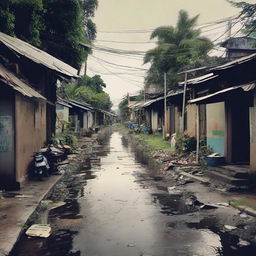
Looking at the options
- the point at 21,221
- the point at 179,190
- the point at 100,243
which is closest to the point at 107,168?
the point at 179,190

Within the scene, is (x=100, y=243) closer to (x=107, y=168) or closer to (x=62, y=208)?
(x=62, y=208)

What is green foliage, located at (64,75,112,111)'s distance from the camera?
40.9 meters

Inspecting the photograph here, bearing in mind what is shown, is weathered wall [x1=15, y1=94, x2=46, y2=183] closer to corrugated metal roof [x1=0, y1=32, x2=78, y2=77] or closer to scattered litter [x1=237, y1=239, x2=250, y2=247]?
corrugated metal roof [x1=0, y1=32, x2=78, y2=77]

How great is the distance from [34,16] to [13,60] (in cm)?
680

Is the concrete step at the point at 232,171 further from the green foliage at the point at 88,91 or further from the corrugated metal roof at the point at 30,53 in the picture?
the green foliage at the point at 88,91

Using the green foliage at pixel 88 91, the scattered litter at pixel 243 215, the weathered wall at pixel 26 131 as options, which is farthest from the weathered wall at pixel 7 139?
the green foliage at pixel 88 91

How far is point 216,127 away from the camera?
14.2 meters

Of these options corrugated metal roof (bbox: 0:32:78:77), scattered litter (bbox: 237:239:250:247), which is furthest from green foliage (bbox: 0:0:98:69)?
scattered litter (bbox: 237:239:250:247)

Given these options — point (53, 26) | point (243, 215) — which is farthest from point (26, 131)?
point (53, 26)

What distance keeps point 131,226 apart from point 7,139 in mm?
5067

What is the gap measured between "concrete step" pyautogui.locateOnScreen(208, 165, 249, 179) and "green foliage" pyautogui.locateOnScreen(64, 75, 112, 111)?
17004 millimetres

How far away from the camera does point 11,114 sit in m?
10.0

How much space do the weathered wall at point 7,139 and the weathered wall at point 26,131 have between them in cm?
14

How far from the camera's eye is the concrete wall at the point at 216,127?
13.6m
